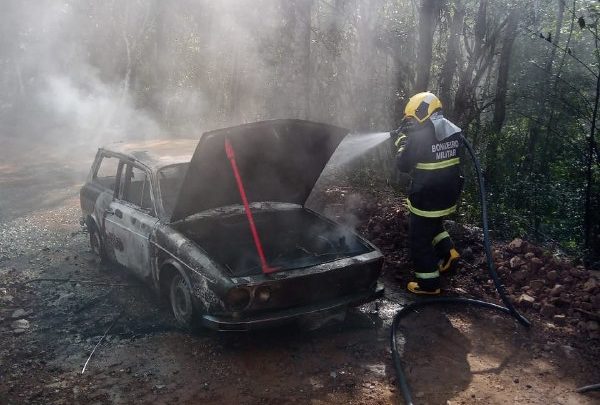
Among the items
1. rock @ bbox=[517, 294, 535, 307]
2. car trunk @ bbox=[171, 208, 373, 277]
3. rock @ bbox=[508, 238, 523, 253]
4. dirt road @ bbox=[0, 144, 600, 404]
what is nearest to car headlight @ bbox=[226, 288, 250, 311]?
dirt road @ bbox=[0, 144, 600, 404]

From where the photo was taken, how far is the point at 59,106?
21.6 meters

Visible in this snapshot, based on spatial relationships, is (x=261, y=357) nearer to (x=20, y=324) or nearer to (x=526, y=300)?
(x=20, y=324)

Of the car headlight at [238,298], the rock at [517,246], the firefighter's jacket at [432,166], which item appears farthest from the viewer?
the rock at [517,246]

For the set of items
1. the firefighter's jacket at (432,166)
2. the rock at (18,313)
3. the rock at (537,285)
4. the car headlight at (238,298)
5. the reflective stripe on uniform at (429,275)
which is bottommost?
the rock at (537,285)

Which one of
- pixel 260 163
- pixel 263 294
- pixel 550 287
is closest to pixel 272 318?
pixel 263 294

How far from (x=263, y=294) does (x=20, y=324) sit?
243cm

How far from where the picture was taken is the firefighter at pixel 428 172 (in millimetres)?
Answer: 4969

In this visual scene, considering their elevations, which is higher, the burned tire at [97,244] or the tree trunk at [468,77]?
the tree trunk at [468,77]

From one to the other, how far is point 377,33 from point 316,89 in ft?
6.57

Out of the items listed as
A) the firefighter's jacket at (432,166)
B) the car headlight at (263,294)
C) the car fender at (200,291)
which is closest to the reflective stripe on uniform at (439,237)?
the firefighter's jacket at (432,166)

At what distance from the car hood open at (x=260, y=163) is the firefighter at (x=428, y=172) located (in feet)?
2.74

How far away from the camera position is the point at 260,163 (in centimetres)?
470

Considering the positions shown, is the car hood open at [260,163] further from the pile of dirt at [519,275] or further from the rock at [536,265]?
the rock at [536,265]

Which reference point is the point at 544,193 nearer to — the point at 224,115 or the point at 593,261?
the point at 593,261
